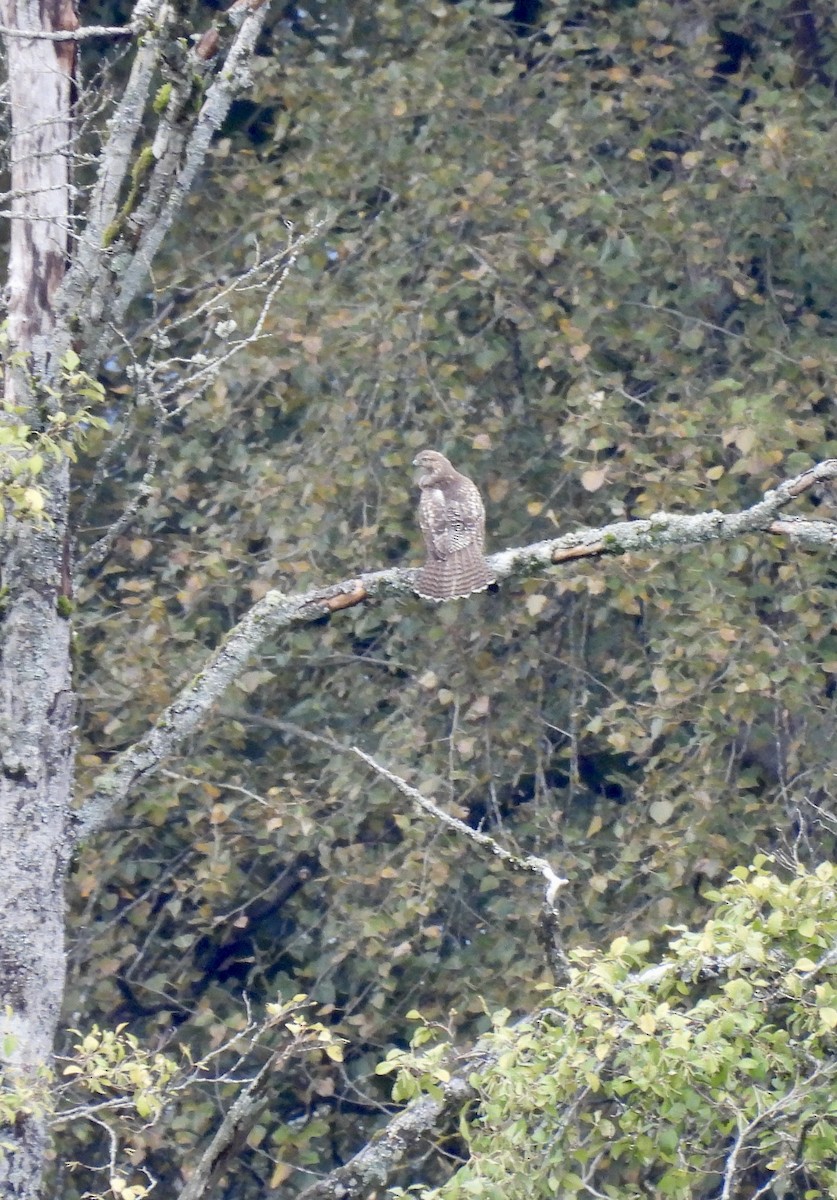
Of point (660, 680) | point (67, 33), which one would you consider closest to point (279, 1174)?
point (660, 680)

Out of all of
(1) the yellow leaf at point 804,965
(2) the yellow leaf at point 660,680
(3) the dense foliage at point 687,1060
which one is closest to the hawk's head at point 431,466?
(2) the yellow leaf at point 660,680

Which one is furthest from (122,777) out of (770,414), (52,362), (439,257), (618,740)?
(439,257)

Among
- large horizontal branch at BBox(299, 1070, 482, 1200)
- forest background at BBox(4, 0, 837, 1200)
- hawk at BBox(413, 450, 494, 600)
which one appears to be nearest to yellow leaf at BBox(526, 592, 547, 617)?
forest background at BBox(4, 0, 837, 1200)

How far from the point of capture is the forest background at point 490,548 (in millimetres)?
6504

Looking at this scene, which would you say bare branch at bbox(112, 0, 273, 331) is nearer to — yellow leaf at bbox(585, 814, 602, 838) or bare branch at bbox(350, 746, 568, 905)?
bare branch at bbox(350, 746, 568, 905)

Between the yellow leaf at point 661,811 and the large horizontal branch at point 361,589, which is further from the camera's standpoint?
A: the yellow leaf at point 661,811

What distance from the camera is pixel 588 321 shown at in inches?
274

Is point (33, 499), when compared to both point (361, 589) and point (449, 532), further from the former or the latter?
point (449, 532)

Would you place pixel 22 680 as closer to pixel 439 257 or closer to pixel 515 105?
pixel 439 257

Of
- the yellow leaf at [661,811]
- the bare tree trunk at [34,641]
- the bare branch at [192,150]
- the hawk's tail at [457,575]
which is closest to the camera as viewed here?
the bare tree trunk at [34,641]

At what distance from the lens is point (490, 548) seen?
7168mm

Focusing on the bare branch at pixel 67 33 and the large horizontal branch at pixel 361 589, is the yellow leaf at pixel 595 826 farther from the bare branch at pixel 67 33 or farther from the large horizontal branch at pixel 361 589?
the bare branch at pixel 67 33

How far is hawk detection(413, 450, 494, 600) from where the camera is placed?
5.33 metres

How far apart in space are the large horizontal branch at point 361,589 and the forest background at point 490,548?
5.31 feet
